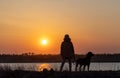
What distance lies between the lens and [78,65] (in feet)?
97.3

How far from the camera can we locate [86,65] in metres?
28.9
